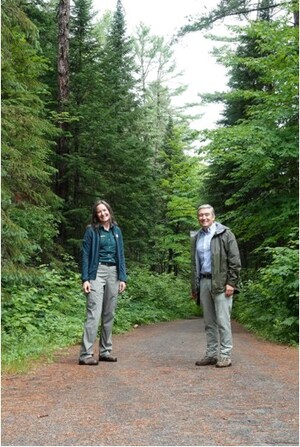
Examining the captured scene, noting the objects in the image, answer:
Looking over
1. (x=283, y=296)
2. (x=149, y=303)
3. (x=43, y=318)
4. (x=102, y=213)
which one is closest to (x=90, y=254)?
(x=102, y=213)

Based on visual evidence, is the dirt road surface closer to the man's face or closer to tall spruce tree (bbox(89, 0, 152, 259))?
the man's face

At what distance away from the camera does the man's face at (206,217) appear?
6406 millimetres

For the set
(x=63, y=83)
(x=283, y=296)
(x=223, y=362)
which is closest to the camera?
(x=223, y=362)

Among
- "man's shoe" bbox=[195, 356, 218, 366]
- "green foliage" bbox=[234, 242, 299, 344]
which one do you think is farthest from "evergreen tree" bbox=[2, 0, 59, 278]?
"green foliage" bbox=[234, 242, 299, 344]

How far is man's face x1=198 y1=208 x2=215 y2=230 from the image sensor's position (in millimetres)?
6406

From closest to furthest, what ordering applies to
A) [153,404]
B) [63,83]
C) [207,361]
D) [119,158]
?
[153,404] < [207,361] < [63,83] < [119,158]

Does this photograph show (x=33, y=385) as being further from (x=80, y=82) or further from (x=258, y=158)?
(x=80, y=82)

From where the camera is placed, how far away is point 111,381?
5.30m

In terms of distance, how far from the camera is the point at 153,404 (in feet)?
13.8

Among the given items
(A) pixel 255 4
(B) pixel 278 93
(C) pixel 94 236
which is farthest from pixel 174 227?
(C) pixel 94 236

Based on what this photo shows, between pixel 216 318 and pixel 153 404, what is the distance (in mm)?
2414

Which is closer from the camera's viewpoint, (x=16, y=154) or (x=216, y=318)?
(x=216, y=318)

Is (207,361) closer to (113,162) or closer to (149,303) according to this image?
(149,303)

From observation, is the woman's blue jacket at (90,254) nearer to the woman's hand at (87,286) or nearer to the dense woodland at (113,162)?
the woman's hand at (87,286)
